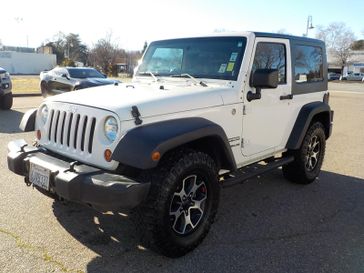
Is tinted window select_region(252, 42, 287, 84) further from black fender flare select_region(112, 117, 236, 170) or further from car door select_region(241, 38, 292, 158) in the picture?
black fender flare select_region(112, 117, 236, 170)

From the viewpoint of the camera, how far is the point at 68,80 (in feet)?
47.5

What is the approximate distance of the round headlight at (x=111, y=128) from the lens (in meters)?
3.02

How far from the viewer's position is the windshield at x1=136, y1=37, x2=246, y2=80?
400 centimetres

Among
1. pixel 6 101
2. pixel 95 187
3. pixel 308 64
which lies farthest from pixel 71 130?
pixel 6 101

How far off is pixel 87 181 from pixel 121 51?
54129 mm

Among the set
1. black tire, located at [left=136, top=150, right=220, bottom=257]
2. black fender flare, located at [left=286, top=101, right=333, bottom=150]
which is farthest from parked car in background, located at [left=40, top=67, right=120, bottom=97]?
black tire, located at [left=136, top=150, right=220, bottom=257]

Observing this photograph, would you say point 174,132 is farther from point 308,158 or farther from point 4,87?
point 4,87

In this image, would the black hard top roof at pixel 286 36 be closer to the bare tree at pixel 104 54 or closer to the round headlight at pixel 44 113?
the round headlight at pixel 44 113

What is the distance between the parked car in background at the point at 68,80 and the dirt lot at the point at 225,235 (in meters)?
9.24

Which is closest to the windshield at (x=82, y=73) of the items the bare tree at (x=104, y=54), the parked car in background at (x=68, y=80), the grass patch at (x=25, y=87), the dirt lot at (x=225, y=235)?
the parked car in background at (x=68, y=80)

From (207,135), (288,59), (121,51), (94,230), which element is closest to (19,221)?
(94,230)

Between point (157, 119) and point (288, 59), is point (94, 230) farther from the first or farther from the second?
point (288, 59)

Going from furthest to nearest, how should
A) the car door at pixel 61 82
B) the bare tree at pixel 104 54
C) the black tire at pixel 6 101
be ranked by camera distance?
the bare tree at pixel 104 54
the car door at pixel 61 82
the black tire at pixel 6 101

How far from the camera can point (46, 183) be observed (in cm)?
311
